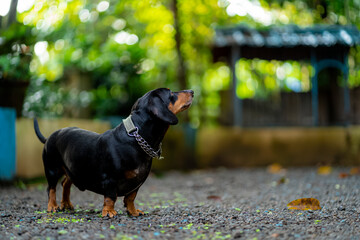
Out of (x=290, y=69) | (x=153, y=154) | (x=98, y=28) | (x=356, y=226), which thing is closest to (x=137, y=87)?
(x=98, y=28)

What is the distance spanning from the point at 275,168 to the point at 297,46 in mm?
3466

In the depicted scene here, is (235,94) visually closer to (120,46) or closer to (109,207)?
(120,46)

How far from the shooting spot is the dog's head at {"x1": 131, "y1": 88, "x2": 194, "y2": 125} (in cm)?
399

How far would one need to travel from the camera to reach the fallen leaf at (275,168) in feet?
33.0

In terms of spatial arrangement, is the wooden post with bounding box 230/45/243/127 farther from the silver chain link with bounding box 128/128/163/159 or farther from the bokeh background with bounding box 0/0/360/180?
the silver chain link with bounding box 128/128/163/159

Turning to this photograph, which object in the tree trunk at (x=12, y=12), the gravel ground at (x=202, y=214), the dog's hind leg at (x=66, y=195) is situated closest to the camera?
the gravel ground at (x=202, y=214)

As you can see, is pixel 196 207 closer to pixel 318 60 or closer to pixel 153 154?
pixel 153 154

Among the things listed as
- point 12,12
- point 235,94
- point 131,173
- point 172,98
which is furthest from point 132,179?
point 235,94

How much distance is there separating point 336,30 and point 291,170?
4389mm

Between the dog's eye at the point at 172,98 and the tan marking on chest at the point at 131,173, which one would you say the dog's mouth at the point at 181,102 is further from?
the tan marking on chest at the point at 131,173

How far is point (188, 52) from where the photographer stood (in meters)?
15.3

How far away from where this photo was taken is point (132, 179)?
404 cm

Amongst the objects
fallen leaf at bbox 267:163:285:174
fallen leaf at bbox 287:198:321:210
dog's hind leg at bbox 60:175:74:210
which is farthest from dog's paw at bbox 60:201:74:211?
fallen leaf at bbox 267:163:285:174

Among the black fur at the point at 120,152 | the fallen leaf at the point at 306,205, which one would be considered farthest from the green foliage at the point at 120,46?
the fallen leaf at the point at 306,205
